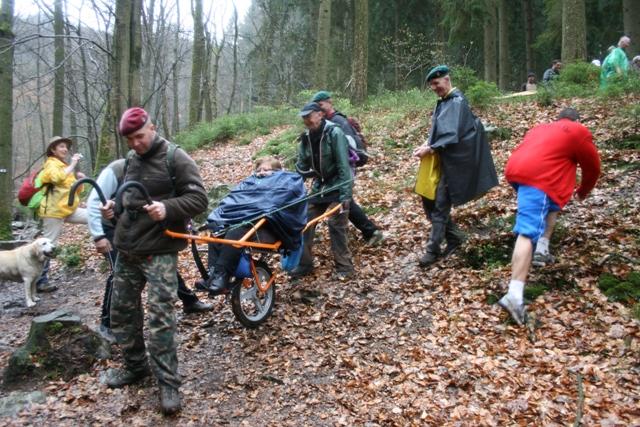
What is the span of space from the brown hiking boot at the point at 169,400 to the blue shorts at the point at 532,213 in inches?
138

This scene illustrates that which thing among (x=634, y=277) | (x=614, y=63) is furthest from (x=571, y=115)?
(x=614, y=63)

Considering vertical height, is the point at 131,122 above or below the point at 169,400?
above

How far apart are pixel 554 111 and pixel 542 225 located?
7.21m

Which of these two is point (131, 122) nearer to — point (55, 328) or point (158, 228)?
point (158, 228)

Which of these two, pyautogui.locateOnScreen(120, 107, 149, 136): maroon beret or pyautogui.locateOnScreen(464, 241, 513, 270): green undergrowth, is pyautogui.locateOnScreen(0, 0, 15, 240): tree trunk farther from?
pyautogui.locateOnScreen(464, 241, 513, 270): green undergrowth

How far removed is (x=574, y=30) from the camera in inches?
505

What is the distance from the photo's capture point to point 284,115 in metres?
19.9

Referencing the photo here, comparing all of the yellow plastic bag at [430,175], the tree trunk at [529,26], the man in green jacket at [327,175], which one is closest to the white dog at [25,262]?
the man in green jacket at [327,175]

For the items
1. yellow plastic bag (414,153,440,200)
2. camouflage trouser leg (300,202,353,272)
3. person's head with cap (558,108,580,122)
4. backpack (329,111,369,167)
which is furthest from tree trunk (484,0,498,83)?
camouflage trouser leg (300,202,353,272)

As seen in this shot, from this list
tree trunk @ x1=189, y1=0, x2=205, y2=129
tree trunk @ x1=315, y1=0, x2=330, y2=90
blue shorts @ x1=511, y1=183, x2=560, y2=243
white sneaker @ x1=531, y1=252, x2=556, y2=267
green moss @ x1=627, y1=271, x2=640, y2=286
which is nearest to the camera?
blue shorts @ x1=511, y1=183, x2=560, y2=243

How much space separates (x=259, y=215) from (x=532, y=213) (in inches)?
110

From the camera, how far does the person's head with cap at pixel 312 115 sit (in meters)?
5.80

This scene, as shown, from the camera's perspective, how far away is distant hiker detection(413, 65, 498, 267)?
5.74 metres

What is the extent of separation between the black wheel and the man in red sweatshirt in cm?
259
